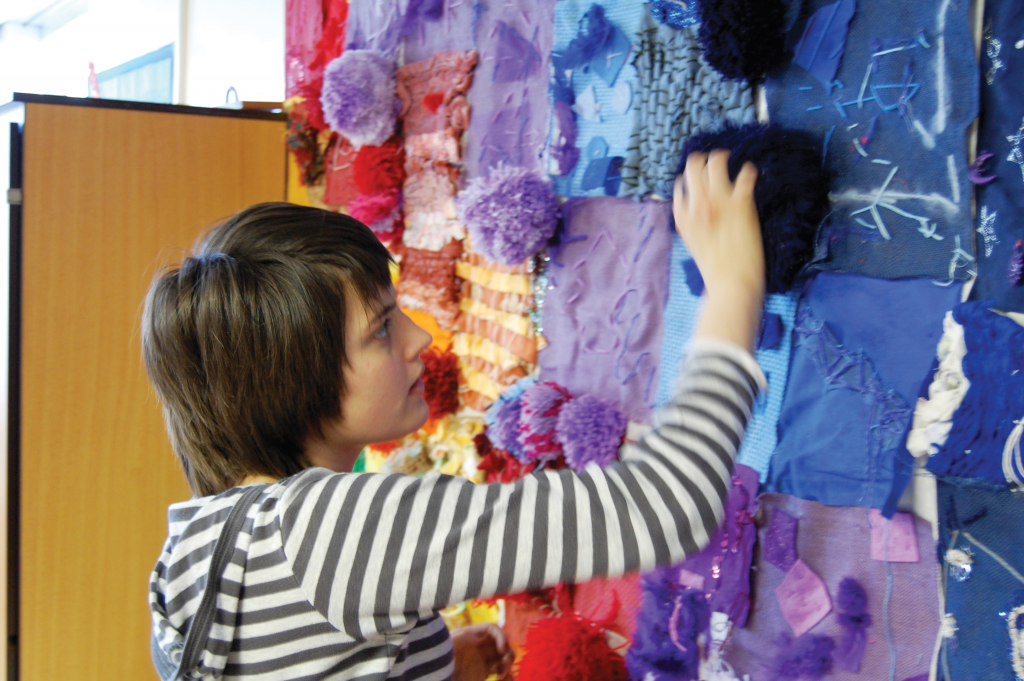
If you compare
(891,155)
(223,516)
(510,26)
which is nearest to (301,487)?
(223,516)

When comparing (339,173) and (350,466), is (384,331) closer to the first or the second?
(350,466)

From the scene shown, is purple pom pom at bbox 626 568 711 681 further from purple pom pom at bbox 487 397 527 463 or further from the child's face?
the child's face

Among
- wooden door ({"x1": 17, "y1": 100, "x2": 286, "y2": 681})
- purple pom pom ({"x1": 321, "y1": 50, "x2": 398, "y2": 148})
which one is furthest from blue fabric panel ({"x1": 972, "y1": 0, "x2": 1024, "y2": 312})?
wooden door ({"x1": 17, "y1": 100, "x2": 286, "y2": 681})

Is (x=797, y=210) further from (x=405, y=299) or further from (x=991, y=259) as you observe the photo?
(x=405, y=299)

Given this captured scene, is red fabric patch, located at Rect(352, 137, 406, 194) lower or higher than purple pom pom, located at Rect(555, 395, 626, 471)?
higher

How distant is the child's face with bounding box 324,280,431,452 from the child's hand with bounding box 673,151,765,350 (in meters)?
0.29

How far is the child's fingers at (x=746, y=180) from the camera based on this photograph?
0.65 metres

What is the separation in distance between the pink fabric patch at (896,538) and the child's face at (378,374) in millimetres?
479

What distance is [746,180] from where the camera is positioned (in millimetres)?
652

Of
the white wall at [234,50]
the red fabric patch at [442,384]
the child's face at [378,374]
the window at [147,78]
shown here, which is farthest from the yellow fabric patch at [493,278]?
the window at [147,78]

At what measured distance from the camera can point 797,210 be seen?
26.2 inches

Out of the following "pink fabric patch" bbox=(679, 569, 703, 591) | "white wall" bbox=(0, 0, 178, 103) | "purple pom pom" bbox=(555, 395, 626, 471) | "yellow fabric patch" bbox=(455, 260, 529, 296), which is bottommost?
"pink fabric patch" bbox=(679, 569, 703, 591)

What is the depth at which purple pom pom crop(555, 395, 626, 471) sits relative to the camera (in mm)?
915

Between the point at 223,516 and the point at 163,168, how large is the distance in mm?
1111
